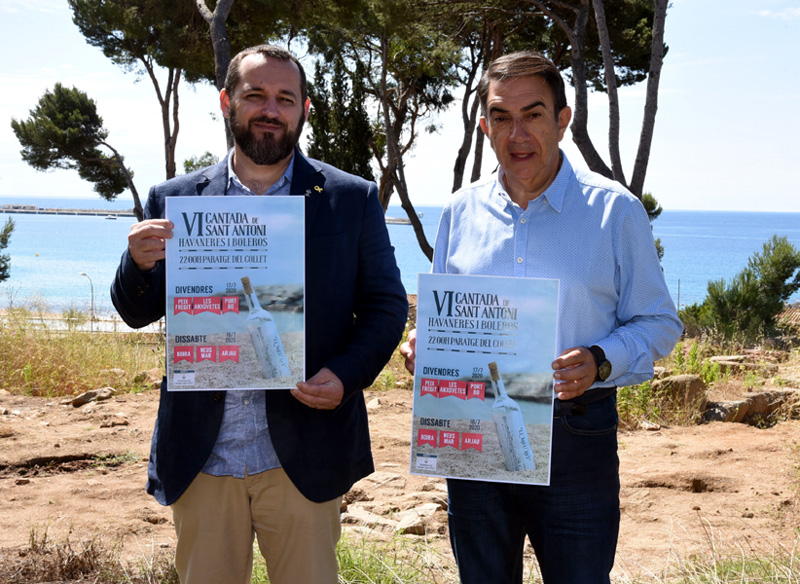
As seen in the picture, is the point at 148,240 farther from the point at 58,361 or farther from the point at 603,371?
the point at 58,361

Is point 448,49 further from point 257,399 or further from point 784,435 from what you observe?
point 257,399

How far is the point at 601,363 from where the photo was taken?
216 cm

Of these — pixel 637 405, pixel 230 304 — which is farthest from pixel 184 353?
pixel 637 405

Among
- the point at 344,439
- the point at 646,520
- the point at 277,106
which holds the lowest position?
the point at 646,520

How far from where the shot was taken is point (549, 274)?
226cm

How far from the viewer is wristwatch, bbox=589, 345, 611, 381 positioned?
7.06ft

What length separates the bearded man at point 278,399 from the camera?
7.83ft

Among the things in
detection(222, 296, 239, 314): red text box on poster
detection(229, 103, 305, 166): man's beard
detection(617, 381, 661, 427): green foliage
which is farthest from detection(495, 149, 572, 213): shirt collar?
detection(617, 381, 661, 427): green foliage

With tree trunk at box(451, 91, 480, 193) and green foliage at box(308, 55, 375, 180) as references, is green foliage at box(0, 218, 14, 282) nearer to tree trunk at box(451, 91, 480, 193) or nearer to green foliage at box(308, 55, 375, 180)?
green foliage at box(308, 55, 375, 180)

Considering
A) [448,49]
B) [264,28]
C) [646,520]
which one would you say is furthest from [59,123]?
[646,520]

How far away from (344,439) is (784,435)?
6.05 metres

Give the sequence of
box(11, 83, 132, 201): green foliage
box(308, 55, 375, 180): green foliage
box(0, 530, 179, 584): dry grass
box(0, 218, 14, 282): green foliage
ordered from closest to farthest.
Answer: box(0, 530, 179, 584): dry grass
box(0, 218, 14, 282): green foliage
box(308, 55, 375, 180): green foliage
box(11, 83, 132, 201): green foliage

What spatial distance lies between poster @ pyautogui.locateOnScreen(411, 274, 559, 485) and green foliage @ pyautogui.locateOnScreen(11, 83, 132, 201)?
2365 centimetres

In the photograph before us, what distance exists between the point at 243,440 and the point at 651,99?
902 centimetres
